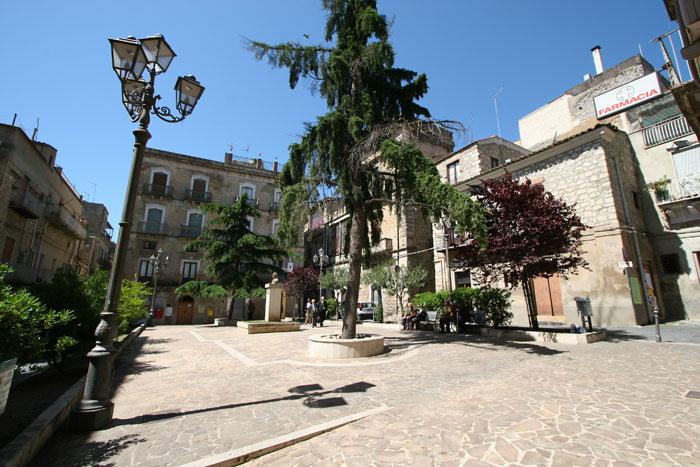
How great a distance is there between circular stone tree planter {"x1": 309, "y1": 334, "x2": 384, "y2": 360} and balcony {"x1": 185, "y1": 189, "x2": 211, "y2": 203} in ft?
82.5

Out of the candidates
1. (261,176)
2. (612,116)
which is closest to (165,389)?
(612,116)

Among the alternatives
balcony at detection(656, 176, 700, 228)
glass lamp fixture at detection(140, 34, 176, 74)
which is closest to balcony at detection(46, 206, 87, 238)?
glass lamp fixture at detection(140, 34, 176, 74)

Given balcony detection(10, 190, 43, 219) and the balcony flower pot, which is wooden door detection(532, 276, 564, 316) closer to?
the balcony flower pot

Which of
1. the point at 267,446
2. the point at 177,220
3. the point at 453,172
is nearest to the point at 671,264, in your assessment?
the point at 453,172

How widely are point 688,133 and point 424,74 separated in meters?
12.3

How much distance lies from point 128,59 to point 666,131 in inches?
790

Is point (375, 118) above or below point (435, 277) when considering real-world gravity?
above

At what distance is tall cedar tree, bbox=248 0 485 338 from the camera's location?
9.46 m

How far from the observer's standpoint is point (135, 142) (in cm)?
473

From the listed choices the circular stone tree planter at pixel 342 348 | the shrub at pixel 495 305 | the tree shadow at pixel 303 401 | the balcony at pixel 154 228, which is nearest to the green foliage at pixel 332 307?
the shrub at pixel 495 305

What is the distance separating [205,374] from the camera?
6.69 meters

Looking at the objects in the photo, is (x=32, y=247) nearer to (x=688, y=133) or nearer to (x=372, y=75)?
(x=372, y=75)

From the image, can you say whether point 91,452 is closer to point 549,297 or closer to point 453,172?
point 549,297

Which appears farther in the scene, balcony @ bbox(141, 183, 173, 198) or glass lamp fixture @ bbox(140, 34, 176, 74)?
balcony @ bbox(141, 183, 173, 198)
